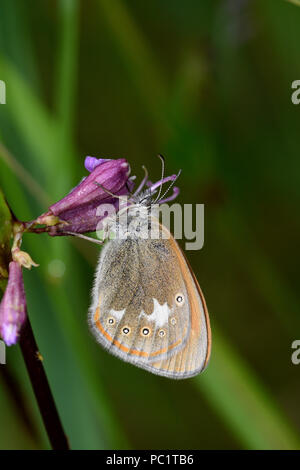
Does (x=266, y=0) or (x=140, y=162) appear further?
(x=140, y=162)

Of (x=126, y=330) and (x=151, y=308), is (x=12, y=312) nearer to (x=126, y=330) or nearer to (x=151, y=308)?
(x=126, y=330)

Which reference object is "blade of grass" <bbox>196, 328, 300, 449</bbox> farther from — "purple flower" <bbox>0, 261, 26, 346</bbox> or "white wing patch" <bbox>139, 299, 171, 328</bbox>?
"purple flower" <bbox>0, 261, 26, 346</bbox>

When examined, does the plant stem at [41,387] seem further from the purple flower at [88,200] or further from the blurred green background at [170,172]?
the blurred green background at [170,172]

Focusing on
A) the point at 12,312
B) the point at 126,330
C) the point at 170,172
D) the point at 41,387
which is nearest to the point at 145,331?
the point at 126,330

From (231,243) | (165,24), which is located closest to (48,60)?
(165,24)

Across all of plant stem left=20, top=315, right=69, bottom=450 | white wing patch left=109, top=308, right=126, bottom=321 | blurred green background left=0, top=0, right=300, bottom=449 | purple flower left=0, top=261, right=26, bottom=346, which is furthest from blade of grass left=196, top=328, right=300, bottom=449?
purple flower left=0, top=261, right=26, bottom=346
